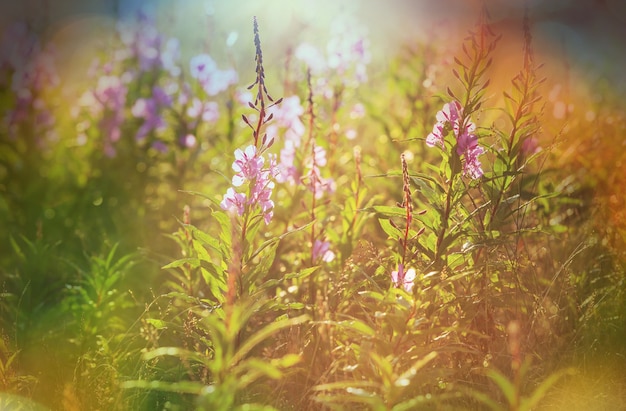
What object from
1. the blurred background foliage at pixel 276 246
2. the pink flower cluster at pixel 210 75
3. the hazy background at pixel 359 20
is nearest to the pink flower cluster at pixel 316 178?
the blurred background foliage at pixel 276 246

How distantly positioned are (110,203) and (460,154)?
9.34 ft

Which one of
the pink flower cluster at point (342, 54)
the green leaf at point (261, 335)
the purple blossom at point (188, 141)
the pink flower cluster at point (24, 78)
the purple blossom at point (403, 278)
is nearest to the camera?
the green leaf at point (261, 335)

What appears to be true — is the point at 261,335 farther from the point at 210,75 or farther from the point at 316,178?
the point at 210,75

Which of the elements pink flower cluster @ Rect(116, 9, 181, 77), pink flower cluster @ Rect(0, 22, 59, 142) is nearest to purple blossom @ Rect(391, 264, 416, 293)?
pink flower cluster @ Rect(116, 9, 181, 77)

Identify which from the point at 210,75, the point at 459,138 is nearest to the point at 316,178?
the point at 459,138

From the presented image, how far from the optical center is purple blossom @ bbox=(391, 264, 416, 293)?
2.34 meters

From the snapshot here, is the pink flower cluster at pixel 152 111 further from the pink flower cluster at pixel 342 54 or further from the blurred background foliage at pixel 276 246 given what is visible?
the pink flower cluster at pixel 342 54

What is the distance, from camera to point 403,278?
2381mm

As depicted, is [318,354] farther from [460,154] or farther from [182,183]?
[182,183]

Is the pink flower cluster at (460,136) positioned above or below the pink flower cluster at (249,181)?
above

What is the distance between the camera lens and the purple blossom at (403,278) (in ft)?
7.66

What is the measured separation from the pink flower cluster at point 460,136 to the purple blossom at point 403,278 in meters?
0.48

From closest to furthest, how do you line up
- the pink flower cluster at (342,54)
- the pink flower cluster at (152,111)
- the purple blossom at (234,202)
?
1. the purple blossom at (234,202)
2. the pink flower cluster at (342,54)
3. the pink flower cluster at (152,111)

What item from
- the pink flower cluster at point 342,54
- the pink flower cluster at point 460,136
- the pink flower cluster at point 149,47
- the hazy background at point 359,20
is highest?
the hazy background at point 359,20
